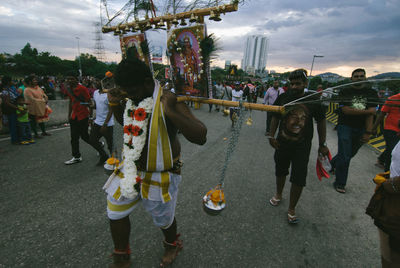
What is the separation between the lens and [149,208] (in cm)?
176

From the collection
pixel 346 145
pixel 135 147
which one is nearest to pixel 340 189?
pixel 346 145

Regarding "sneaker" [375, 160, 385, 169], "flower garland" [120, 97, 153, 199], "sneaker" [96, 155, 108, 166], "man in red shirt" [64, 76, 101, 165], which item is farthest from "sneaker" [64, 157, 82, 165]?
"sneaker" [375, 160, 385, 169]

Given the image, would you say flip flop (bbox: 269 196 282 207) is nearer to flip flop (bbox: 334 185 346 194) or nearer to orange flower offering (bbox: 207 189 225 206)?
flip flop (bbox: 334 185 346 194)

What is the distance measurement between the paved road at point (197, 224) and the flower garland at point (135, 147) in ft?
3.12

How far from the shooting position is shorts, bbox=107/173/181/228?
169cm

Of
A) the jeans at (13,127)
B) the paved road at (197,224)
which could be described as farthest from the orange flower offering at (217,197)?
the jeans at (13,127)

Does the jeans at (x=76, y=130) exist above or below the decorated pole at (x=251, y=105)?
below

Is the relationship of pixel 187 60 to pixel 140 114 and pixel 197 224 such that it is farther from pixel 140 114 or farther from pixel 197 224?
pixel 197 224

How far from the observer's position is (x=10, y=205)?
9.23 feet

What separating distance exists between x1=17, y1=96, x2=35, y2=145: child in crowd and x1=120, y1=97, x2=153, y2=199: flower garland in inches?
219

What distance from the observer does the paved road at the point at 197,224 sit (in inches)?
83.4

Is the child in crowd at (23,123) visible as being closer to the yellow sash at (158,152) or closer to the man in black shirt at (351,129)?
the yellow sash at (158,152)

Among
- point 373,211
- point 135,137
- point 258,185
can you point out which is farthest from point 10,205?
point 373,211

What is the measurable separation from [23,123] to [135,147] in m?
5.74
